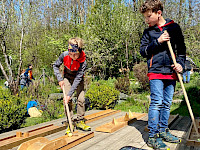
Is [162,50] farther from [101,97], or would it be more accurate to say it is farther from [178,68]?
[101,97]

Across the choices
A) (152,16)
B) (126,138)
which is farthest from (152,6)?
(126,138)

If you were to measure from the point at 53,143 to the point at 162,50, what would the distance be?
168 cm

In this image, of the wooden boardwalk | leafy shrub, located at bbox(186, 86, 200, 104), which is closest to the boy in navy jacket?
the wooden boardwalk

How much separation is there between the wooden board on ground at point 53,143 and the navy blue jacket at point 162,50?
1278 millimetres

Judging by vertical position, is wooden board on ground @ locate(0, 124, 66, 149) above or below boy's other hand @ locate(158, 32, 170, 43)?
below

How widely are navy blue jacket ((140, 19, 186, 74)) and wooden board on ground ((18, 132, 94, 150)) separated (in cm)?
128

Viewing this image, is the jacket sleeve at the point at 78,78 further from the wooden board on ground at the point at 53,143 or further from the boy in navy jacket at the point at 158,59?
the boy in navy jacket at the point at 158,59

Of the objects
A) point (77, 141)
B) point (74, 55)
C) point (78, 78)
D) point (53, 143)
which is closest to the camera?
point (53, 143)

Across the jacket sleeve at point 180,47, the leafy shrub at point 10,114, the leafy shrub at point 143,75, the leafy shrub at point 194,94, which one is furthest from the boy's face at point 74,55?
the leafy shrub at point 143,75

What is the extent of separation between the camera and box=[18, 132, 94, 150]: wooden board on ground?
2271 mm

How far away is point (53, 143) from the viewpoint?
2350mm

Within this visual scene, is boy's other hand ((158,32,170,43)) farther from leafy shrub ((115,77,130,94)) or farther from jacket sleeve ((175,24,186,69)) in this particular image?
leafy shrub ((115,77,130,94))

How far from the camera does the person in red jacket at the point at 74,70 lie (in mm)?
3207

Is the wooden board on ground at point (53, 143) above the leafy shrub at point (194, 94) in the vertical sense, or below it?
above
